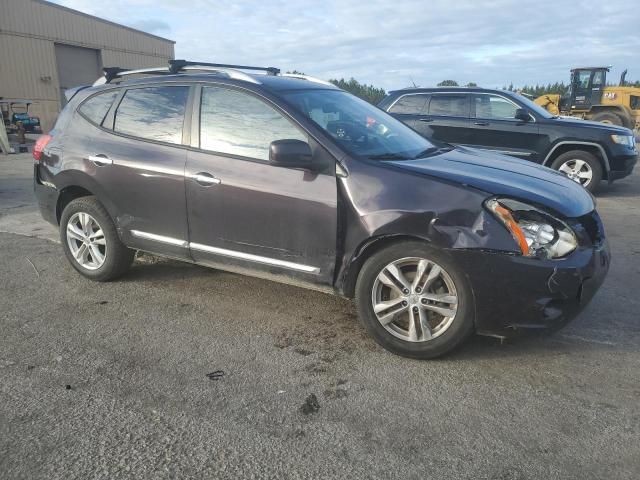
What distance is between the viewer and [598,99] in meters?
21.0

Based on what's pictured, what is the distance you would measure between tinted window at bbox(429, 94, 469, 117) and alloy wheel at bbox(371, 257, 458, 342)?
6759 mm

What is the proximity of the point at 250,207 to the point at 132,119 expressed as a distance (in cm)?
144

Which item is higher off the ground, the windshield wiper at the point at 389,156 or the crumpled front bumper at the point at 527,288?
the windshield wiper at the point at 389,156

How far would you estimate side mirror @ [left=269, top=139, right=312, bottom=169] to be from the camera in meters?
3.19

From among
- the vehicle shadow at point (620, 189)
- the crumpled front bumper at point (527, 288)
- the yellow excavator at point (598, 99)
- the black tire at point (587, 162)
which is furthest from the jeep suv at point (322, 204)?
the yellow excavator at point (598, 99)

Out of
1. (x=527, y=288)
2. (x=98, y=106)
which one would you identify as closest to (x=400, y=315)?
(x=527, y=288)

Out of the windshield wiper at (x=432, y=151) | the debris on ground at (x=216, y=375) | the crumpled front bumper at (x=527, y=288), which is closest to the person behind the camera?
the crumpled front bumper at (x=527, y=288)

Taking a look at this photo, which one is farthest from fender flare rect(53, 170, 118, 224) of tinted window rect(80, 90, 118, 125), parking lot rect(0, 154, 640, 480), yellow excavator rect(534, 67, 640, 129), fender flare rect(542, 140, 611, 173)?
yellow excavator rect(534, 67, 640, 129)

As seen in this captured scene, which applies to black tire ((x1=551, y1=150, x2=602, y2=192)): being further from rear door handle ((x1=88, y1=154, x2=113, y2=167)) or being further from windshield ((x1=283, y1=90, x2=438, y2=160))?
rear door handle ((x1=88, y1=154, x2=113, y2=167))

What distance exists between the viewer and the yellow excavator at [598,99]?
20703 millimetres

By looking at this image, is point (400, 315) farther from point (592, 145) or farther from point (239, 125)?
point (592, 145)

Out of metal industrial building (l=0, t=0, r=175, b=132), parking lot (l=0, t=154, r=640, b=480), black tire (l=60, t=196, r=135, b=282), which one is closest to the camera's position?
parking lot (l=0, t=154, r=640, b=480)

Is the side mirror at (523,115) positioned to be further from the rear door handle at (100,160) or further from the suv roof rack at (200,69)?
the rear door handle at (100,160)

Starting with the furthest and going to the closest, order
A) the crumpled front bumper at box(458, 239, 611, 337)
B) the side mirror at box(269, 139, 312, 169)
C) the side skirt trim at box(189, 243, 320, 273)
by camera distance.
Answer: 1. the side skirt trim at box(189, 243, 320, 273)
2. the side mirror at box(269, 139, 312, 169)
3. the crumpled front bumper at box(458, 239, 611, 337)
